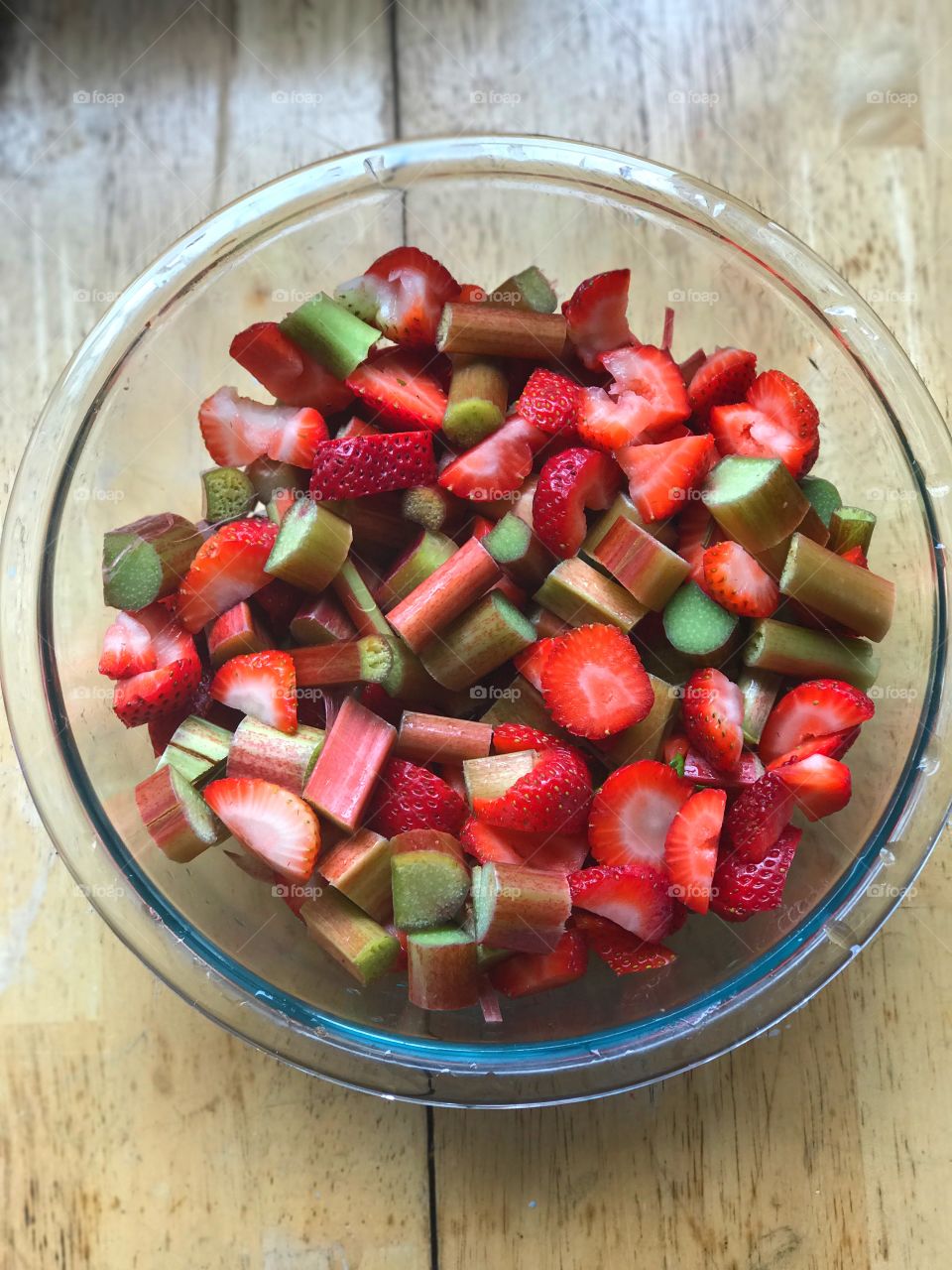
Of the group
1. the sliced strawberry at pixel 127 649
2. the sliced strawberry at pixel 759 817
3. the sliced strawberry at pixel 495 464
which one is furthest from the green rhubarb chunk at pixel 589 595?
the sliced strawberry at pixel 127 649

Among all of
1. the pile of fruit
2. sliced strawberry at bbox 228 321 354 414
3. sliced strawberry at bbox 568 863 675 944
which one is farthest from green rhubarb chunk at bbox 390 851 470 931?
sliced strawberry at bbox 228 321 354 414

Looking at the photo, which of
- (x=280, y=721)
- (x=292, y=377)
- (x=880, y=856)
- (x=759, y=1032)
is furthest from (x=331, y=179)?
(x=759, y=1032)

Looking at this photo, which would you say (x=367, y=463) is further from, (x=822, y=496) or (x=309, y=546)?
(x=822, y=496)

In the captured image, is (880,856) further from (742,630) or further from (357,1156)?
(357,1156)

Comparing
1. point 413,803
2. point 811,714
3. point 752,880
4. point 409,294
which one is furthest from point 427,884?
point 409,294

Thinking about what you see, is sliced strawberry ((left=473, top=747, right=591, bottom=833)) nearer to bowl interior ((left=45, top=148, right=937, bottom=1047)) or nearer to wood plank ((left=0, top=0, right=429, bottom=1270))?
bowl interior ((left=45, top=148, right=937, bottom=1047))

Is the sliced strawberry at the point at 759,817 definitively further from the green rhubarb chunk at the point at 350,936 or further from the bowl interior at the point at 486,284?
the green rhubarb chunk at the point at 350,936
